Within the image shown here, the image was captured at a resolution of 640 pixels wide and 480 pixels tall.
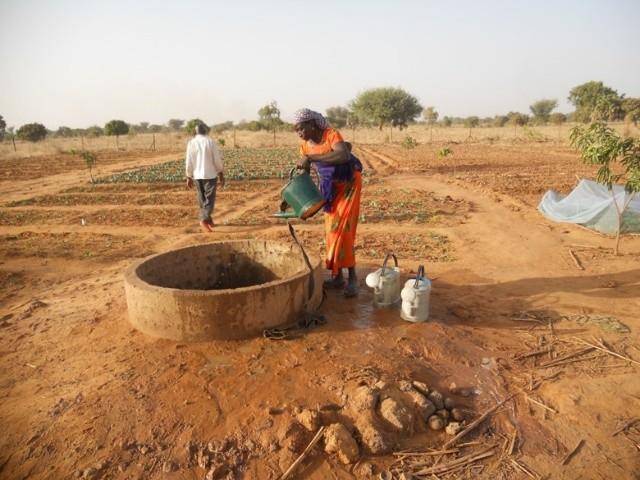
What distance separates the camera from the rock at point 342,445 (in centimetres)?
241

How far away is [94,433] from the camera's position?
2568mm

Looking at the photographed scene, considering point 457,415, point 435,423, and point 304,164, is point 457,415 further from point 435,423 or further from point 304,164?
point 304,164

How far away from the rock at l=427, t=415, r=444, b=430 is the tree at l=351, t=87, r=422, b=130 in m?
44.7

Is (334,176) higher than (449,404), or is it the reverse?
(334,176)

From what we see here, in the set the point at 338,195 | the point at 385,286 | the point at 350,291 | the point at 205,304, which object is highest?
the point at 338,195

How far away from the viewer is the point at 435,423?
2.66 metres

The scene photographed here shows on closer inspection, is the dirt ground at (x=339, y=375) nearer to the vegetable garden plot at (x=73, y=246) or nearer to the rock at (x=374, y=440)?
the rock at (x=374, y=440)

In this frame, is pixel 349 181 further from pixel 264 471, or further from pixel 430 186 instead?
pixel 430 186

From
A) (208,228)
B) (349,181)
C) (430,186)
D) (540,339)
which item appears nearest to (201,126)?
(208,228)

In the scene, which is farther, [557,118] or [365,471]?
[557,118]

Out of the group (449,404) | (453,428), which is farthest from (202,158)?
(453,428)

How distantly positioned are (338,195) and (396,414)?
6.67ft

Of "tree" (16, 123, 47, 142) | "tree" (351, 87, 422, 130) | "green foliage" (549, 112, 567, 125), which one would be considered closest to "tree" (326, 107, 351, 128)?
"tree" (351, 87, 422, 130)

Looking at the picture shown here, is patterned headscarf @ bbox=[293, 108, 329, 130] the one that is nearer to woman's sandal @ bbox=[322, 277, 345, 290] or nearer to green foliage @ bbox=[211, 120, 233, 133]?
woman's sandal @ bbox=[322, 277, 345, 290]
